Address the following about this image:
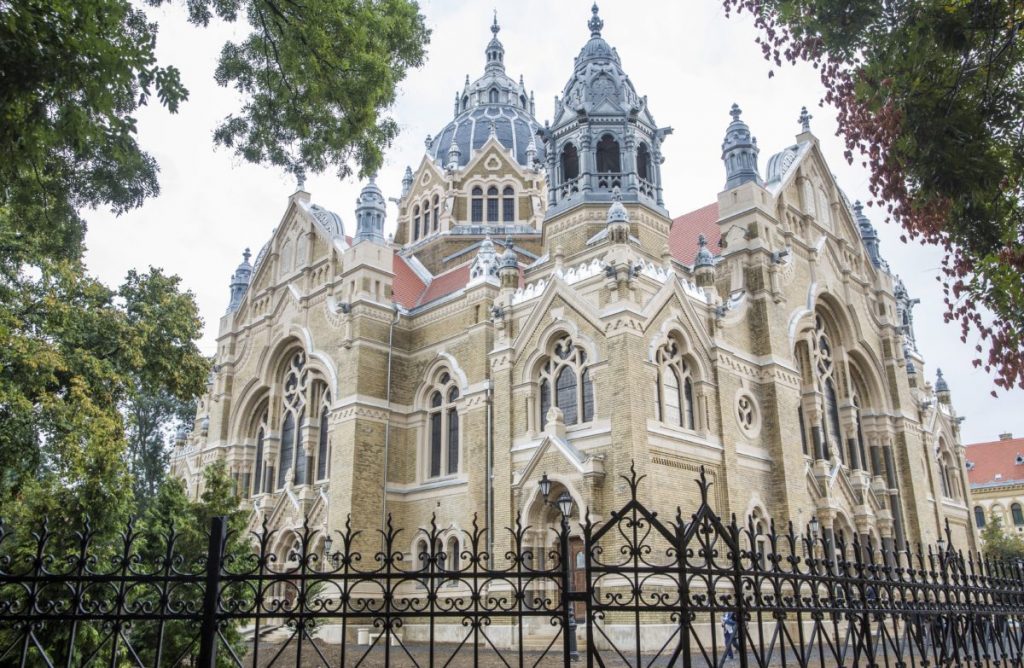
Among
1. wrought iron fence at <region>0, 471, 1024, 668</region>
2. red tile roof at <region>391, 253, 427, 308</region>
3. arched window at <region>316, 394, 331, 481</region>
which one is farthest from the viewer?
red tile roof at <region>391, 253, 427, 308</region>

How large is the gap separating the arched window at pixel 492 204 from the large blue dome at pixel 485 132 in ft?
7.00

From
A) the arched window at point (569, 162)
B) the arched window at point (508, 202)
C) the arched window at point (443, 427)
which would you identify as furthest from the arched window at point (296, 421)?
the arched window at point (508, 202)

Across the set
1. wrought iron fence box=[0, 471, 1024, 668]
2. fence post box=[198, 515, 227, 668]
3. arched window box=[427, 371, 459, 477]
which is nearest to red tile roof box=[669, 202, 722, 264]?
arched window box=[427, 371, 459, 477]

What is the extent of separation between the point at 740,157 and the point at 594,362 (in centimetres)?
965

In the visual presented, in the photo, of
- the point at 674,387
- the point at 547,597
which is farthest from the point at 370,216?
the point at 547,597

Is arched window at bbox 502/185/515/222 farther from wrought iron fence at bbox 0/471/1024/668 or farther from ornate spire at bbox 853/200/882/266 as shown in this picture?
wrought iron fence at bbox 0/471/1024/668

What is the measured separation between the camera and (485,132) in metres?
38.0

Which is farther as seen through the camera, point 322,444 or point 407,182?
point 407,182

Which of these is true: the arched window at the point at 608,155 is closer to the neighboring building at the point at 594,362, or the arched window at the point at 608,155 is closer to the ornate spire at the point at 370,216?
the neighboring building at the point at 594,362

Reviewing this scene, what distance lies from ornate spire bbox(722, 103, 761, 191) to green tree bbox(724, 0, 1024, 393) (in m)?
16.9

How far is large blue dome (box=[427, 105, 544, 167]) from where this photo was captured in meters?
37.3

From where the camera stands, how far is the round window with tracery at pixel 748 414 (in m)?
21.8

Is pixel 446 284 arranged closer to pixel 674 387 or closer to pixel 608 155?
pixel 608 155

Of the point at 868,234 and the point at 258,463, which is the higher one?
the point at 868,234
